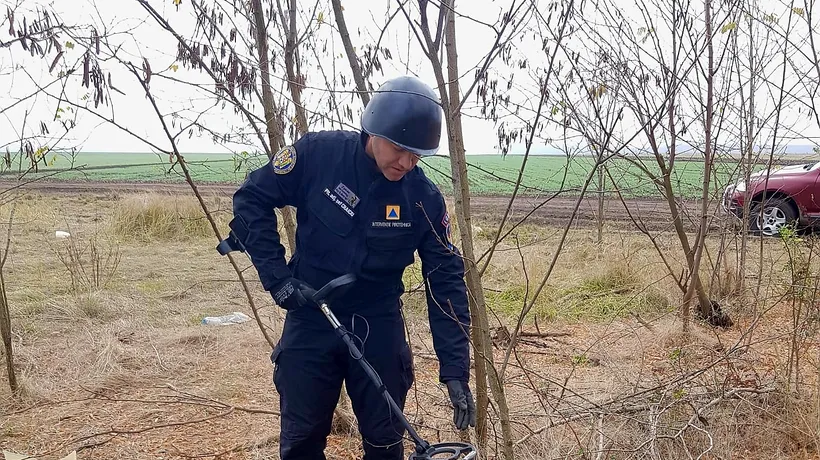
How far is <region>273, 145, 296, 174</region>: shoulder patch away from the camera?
235cm

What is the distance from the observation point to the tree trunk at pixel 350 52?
2.53 meters

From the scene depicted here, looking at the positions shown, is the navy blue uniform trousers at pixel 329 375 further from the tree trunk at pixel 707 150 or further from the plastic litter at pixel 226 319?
the plastic litter at pixel 226 319

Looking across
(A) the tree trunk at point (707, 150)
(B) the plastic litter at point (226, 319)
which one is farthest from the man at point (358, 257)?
(B) the plastic litter at point (226, 319)

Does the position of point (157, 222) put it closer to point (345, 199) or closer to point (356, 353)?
point (345, 199)

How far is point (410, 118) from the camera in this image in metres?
2.21

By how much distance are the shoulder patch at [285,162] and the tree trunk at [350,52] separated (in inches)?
14.4

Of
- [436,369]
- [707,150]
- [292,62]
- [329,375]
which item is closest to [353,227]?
[329,375]

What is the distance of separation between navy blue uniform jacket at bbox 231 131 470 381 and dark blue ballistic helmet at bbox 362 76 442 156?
18 cm

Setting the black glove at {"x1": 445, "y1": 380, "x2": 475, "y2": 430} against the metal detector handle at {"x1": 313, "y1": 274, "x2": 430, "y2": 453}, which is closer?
the metal detector handle at {"x1": 313, "y1": 274, "x2": 430, "y2": 453}

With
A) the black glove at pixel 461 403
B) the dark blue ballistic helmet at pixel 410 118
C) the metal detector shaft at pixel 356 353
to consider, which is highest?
the dark blue ballistic helmet at pixel 410 118

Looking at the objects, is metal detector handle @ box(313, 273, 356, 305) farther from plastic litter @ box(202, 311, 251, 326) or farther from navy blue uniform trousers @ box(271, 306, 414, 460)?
plastic litter @ box(202, 311, 251, 326)

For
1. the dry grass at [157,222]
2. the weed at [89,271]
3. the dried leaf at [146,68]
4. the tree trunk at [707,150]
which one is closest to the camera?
the dried leaf at [146,68]

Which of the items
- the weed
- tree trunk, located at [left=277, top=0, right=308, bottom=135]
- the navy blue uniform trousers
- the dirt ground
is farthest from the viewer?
the weed

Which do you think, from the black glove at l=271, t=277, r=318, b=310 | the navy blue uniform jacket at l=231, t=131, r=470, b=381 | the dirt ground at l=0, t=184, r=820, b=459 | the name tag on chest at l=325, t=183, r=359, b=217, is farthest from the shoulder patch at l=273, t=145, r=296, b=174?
the dirt ground at l=0, t=184, r=820, b=459
